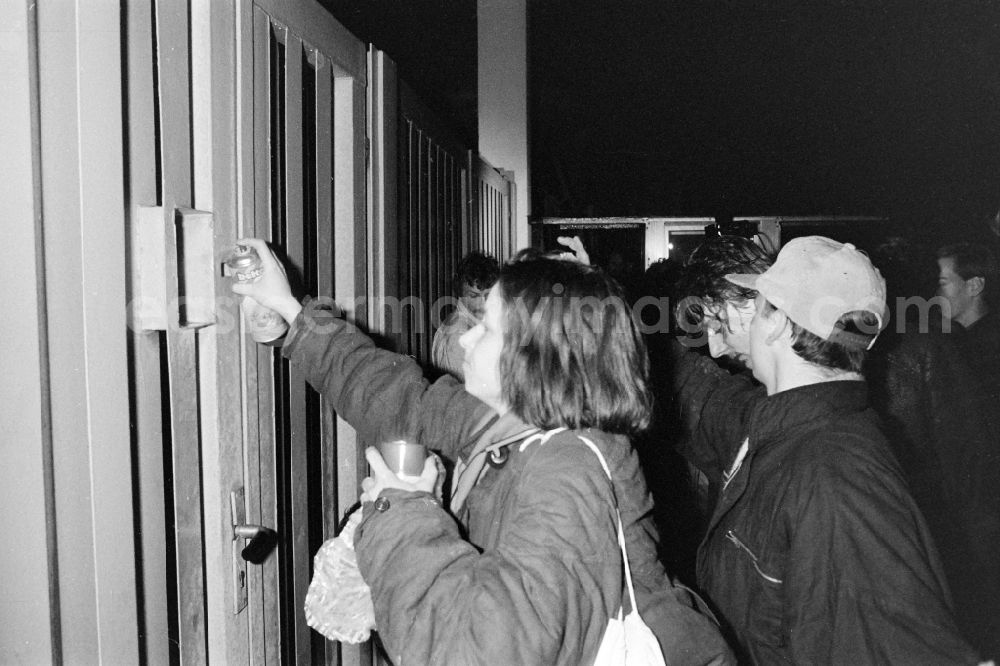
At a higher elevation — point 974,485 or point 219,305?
point 219,305

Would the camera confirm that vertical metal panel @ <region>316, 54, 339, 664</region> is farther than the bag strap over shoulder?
Yes

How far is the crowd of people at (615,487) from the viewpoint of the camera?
109 centimetres

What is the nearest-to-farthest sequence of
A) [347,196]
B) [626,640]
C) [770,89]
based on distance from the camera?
[626,640] → [347,196] → [770,89]

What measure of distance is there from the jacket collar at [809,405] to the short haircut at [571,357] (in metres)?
0.52

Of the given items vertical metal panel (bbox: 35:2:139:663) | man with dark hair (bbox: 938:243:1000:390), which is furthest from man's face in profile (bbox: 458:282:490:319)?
man with dark hair (bbox: 938:243:1000:390)

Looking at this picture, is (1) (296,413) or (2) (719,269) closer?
(1) (296,413)

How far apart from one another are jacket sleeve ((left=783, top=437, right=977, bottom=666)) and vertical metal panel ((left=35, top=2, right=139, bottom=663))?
1.26 metres

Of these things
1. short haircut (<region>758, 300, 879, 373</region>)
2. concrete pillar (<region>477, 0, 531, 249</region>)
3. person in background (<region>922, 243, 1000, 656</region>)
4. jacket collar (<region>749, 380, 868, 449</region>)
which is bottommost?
person in background (<region>922, 243, 1000, 656</region>)

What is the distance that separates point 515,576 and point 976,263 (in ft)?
11.7

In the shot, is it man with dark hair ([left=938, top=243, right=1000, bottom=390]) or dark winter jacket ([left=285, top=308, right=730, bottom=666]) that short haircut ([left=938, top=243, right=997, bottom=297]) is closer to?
man with dark hair ([left=938, top=243, right=1000, bottom=390])

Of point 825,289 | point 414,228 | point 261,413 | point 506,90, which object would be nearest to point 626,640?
point 261,413

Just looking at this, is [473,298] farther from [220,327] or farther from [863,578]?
[863,578]

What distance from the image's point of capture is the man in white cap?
4.44 ft

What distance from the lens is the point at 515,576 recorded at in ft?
3.46
